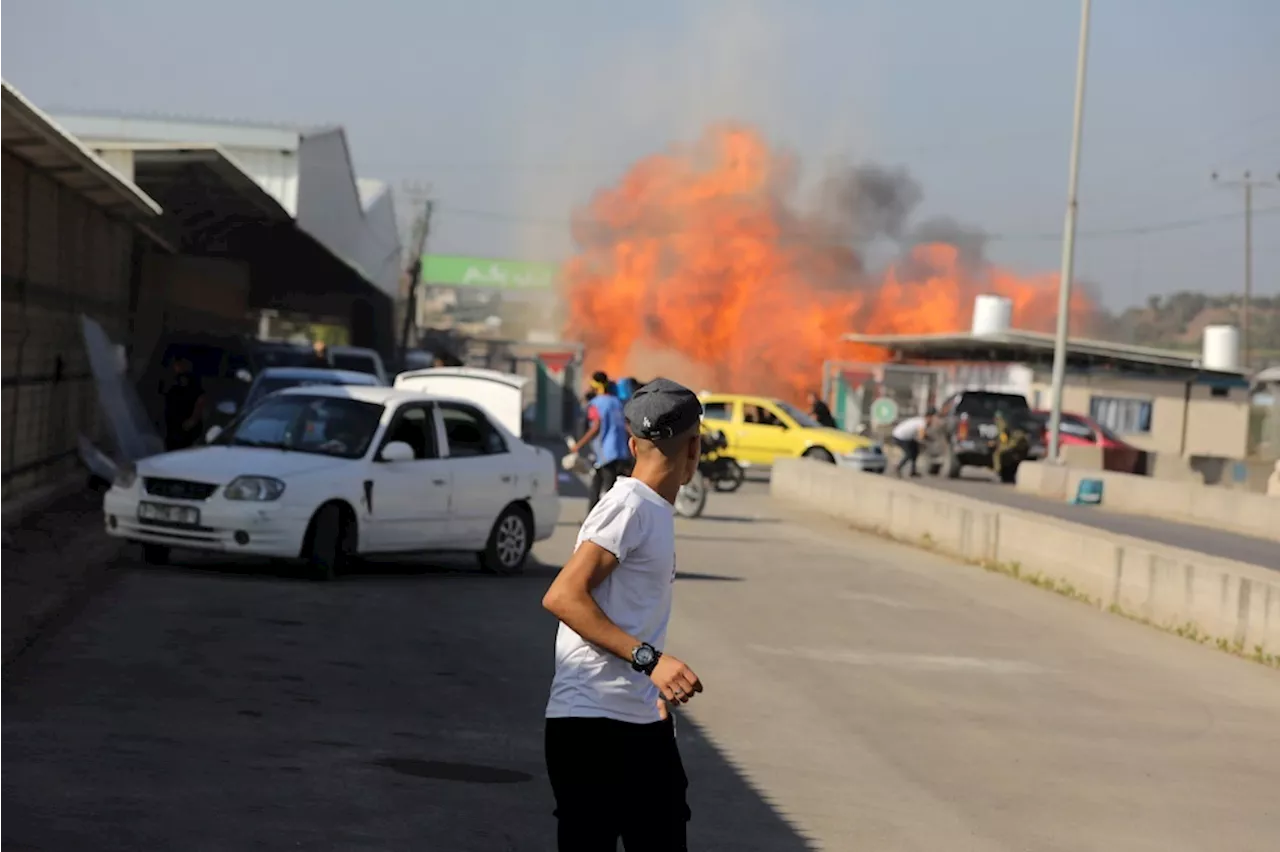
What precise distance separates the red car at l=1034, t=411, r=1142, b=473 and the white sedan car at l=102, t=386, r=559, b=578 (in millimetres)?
27440

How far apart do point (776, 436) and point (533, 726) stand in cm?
3007

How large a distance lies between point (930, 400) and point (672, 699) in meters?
50.1

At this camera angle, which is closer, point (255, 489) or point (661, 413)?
point (661, 413)

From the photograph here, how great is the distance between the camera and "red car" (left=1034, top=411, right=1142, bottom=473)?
42719mm

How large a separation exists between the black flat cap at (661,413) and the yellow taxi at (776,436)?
33.4 meters

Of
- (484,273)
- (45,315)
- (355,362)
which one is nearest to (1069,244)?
(355,362)

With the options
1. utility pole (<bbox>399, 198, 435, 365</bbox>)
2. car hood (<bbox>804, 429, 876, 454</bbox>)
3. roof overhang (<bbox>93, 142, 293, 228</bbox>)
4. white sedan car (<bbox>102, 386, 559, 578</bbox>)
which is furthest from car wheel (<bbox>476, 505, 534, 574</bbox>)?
utility pole (<bbox>399, 198, 435, 365</bbox>)

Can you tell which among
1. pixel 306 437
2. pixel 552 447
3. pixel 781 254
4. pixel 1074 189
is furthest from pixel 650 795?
pixel 781 254

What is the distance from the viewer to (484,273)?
363ft

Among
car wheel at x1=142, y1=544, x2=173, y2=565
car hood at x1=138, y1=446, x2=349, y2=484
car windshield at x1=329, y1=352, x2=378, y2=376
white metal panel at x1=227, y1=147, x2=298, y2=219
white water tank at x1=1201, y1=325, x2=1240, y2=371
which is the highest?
white metal panel at x1=227, y1=147, x2=298, y2=219

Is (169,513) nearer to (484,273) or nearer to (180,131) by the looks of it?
(180,131)

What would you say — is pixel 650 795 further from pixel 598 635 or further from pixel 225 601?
pixel 225 601

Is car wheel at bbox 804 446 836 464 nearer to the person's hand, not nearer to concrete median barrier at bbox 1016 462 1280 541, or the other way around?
concrete median barrier at bbox 1016 462 1280 541

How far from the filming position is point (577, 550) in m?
4.51
